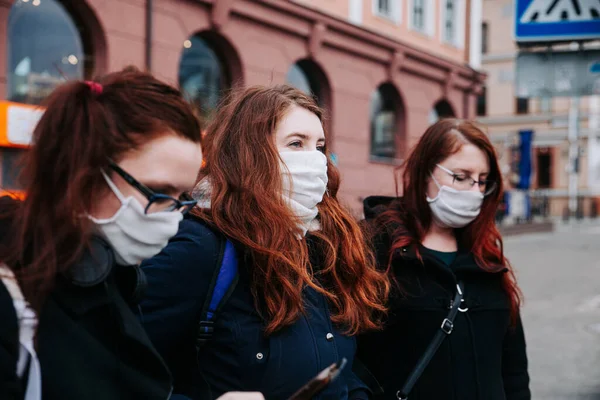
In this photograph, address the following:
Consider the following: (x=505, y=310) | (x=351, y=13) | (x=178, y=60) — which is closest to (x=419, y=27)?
(x=351, y=13)

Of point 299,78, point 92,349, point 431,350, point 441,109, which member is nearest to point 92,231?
point 92,349

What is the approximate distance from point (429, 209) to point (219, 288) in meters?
1.39

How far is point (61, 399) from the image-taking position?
1441 millimetres

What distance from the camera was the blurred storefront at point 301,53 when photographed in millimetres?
10570

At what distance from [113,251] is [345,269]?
1098 millimetres

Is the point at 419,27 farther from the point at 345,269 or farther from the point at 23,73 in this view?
the point at 345,269

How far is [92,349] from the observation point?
4.92 feet

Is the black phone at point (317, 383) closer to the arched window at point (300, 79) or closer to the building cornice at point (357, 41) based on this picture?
the building cornice at point (357, 41)

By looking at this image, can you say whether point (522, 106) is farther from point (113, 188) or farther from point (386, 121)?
point (113, 188)

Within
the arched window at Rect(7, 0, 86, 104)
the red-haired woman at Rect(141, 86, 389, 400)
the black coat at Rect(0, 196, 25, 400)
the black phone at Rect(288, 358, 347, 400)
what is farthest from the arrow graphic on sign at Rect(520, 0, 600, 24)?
the arched window at Rect(7, 0, 86, 104)

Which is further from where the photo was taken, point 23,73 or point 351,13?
point 351,13

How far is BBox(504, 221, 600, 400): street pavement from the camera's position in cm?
656

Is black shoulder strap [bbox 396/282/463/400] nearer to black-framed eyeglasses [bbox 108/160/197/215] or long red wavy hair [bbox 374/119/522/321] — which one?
long red wavy hair [bbox 374/119/522/321]

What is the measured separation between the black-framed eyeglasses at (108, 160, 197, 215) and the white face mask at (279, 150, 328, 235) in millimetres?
739
